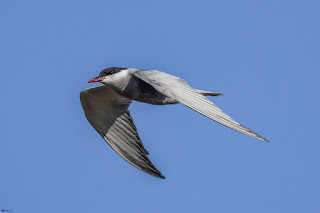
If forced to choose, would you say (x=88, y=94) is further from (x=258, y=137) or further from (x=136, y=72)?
(x=258, y=137)

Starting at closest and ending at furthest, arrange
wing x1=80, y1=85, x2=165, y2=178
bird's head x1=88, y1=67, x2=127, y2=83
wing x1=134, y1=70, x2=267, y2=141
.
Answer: wing x1=134, y1=70, x2=267, y2=141 → bird's head x1=88, y1=67, x2=127, y2=83 → wing x1=80, y1=85, x2=165, y2=178

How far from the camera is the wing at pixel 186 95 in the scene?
796 centimetres

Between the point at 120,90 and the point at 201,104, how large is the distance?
2424mm

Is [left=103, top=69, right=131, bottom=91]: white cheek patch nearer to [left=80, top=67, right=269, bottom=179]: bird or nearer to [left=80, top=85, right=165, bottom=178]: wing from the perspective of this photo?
[left=80, top=67, right=269, bottom=179]: bird

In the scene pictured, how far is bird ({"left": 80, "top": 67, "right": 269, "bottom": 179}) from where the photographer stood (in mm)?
8805

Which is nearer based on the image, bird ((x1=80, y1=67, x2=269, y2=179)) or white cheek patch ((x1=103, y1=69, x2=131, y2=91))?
bird ((x1=80, y1=67, x2=269, y2=179))

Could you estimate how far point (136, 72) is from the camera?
33.3ft

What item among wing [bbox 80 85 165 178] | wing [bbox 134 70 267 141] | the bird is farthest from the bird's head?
wing [bbox 80 85 165 178]

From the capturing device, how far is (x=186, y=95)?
884cm

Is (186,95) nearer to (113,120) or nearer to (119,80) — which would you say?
(119,80)

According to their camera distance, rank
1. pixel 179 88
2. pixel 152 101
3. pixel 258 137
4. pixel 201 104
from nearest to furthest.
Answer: pixel 258 137, pixel 201 104, pixel 179 88, pixel 152 101

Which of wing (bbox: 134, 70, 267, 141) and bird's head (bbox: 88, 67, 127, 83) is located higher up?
bird's head (bbox: 88, 67, 127, 83)

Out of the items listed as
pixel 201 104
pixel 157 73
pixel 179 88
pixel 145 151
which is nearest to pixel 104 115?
pixel 145 151

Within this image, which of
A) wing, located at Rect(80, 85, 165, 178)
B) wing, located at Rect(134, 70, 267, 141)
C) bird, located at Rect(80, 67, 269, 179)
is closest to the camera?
wing, located at Rect(134, 70, 267, 141)
